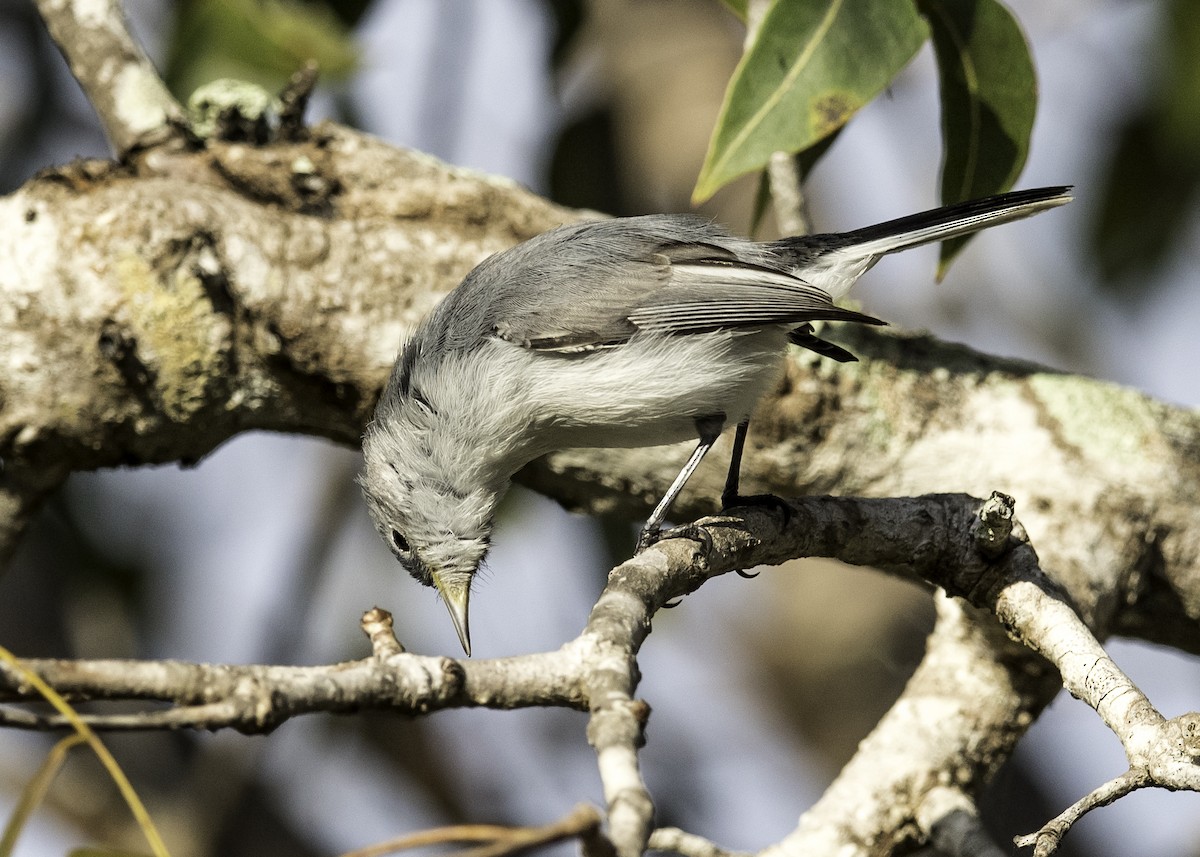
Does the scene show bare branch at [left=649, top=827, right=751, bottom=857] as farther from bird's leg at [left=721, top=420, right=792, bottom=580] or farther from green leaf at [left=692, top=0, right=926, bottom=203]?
green leaf at [left=692, top=0, right=926, bottom=203]

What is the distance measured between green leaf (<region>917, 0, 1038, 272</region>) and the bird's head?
1.38 meters

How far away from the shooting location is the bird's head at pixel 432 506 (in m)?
2.78

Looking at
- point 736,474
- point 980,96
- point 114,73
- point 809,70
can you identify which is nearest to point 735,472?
point 736,474

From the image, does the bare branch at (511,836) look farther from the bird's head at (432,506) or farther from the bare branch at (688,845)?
the bird's head at (432,506)

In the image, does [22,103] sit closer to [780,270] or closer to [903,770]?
[780,270]

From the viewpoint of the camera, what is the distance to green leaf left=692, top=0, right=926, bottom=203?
2.95m

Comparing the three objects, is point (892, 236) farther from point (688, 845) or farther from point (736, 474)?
point (688, 845)

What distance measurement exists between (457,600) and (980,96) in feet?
6.26

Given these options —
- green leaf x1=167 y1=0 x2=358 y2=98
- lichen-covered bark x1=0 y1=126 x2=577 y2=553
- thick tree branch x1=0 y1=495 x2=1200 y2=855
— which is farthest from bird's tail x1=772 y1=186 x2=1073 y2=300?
green leaf x1=167 y1=0 x2=358 y2=98

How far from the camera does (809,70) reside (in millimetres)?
2994

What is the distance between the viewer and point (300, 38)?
12.1 feet

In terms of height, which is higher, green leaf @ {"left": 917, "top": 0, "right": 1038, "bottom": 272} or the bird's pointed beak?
green leaf @ {"left": 917, "top": 0, "right": 1038, "bottom": 272}

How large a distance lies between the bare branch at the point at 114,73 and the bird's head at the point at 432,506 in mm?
1075

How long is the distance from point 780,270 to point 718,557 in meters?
0.97
